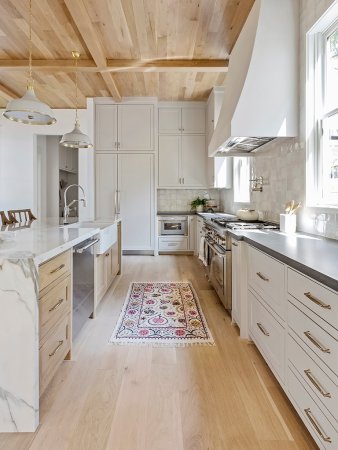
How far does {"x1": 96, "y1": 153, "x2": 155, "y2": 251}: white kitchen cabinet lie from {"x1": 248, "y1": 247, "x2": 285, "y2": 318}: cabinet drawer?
11.9 feet

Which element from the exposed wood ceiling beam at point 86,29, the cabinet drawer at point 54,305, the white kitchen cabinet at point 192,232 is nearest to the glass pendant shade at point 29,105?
the exposed wood ceiling beam at point 86,29

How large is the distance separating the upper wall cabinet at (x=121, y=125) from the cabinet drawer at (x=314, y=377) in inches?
189

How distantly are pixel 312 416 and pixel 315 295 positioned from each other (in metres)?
0.48

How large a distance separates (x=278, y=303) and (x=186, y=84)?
4.26 m

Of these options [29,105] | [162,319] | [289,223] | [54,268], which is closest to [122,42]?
[29,105]

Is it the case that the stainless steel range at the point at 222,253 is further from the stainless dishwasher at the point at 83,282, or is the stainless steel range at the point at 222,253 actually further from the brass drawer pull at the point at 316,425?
the brass drawer pull at the point at 316,425

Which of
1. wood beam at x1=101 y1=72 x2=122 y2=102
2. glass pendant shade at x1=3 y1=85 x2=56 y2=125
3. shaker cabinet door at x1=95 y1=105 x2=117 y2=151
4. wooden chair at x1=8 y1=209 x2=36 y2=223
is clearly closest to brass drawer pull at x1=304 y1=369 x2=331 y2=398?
glass pendant shade at x1=3 y1=85 x2=56 y2=125

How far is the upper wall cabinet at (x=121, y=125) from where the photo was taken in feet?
18.0

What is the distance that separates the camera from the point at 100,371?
184 centimetres

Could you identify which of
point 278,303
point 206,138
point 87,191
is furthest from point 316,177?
point 87,191

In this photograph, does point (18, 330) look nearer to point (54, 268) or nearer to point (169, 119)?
point (54, 268)

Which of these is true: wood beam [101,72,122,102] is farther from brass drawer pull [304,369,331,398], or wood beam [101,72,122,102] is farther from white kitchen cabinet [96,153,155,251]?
brass drawer pull [304,369,331,398]

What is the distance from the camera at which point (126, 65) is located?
393cm

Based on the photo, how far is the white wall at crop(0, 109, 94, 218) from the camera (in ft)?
19.1
